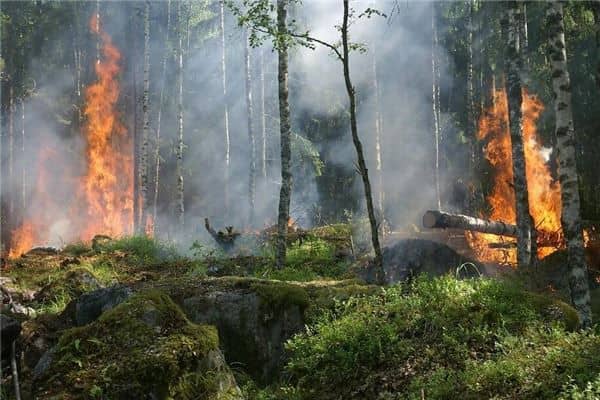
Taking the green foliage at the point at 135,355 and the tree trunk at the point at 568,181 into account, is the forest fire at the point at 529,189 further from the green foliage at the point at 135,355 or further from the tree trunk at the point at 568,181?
the green foliage at the point at 135,355

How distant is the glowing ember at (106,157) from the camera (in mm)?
30806

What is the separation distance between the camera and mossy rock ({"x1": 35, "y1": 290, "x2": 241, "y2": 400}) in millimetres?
4852

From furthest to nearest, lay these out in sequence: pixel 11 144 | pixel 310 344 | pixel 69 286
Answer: pixel 11 144, pixel 69 286, pixel 310 344

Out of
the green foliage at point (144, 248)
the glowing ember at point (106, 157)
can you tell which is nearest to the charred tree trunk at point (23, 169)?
the glowing ember at point (106, 157)

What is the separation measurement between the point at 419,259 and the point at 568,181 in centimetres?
586

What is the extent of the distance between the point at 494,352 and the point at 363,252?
32.4ft

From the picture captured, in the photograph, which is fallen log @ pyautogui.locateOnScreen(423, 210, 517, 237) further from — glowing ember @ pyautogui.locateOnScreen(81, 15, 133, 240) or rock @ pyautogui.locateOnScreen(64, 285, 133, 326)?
glowing ember @ pyautogui.locateOnScreen(81, 15, 133, 240)

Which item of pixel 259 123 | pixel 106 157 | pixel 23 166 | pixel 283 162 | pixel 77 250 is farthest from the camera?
pixel 259 123

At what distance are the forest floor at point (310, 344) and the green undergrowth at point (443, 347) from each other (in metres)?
0.02

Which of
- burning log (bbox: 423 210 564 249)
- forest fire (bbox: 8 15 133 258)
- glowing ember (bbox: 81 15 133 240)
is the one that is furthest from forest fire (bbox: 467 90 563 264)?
forest fire (bbox: 8 15 133 258)

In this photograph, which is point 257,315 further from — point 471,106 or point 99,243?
point 471,106

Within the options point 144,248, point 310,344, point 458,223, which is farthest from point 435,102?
point 310,344

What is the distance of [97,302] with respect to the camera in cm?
836

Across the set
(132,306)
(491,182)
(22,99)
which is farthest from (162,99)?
(132,306)
